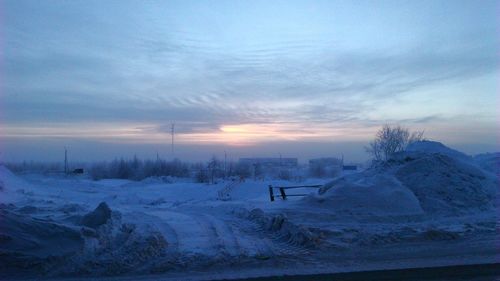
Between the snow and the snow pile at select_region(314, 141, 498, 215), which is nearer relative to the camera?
the snow

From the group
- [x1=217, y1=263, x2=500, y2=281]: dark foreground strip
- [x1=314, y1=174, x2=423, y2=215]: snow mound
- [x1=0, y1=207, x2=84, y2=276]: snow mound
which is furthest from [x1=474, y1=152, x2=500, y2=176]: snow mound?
[x1=0, y1=207, x2=84, y2=276]: snow mound

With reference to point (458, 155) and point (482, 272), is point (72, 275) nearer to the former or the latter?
point (482, 272)

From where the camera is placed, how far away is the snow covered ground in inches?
402

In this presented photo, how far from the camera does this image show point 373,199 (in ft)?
62.0

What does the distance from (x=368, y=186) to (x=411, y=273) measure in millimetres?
10736

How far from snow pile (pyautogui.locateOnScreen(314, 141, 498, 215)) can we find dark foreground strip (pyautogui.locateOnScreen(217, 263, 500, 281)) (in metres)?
8.06

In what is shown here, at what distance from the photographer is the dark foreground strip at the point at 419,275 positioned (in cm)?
907

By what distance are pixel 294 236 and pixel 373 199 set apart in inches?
258

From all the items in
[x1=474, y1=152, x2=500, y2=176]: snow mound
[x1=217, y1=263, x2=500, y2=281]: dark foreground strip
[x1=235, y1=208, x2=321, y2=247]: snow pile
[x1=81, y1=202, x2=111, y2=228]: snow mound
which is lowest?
[x1=217, y1=263, x2=500, y2=281]: dark foreground strip

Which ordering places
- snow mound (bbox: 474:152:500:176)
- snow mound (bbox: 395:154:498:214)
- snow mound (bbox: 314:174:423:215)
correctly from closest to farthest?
snow mound (bbox: 314:174:423:215) < snow mound (bbox: 395:154:498:214) < snow mound (bbox: 474:152:500:176)

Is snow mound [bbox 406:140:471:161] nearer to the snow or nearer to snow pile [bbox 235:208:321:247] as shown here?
the snow

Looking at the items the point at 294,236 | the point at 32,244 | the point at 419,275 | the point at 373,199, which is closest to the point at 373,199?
the point at 373,199

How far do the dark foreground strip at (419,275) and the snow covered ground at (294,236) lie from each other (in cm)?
37

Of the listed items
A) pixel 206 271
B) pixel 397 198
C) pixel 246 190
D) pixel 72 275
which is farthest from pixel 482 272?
pixel 246 190
